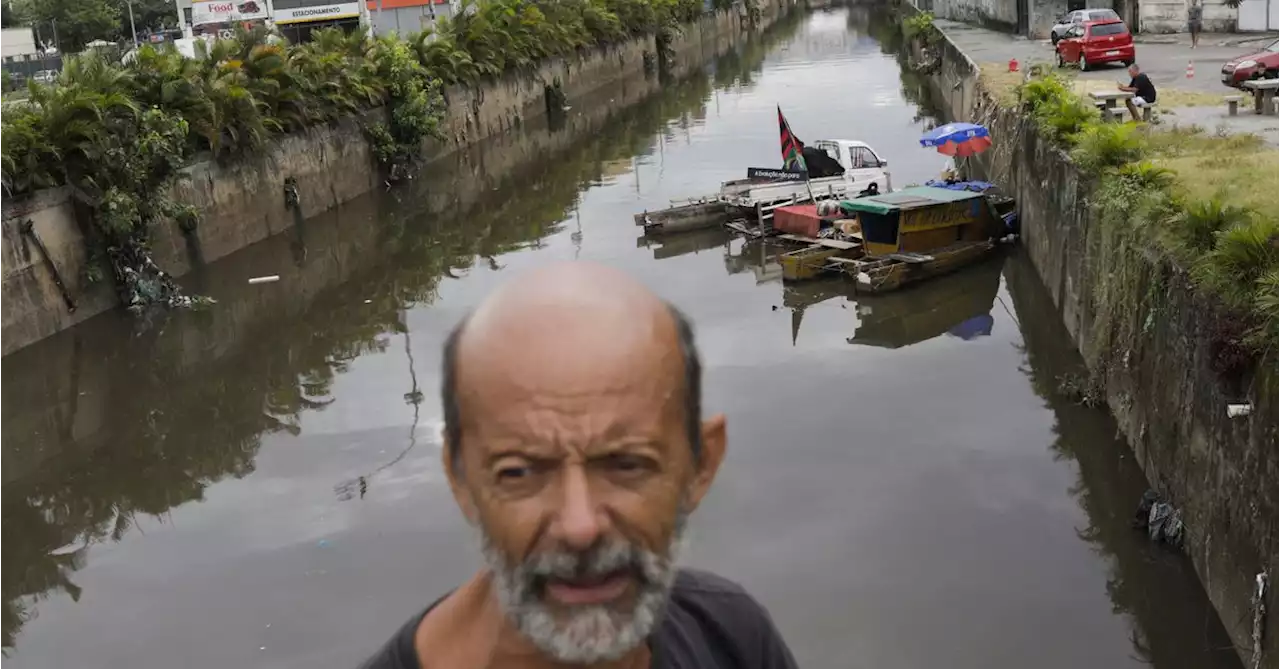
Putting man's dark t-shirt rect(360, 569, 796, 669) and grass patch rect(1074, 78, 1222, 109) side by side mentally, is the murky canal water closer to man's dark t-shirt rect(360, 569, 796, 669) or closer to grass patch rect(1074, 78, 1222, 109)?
man's dark t-shirt rect(360, 569, 796, 669)

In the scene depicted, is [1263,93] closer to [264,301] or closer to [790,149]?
[790,149]

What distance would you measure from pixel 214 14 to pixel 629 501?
59288 millimetres

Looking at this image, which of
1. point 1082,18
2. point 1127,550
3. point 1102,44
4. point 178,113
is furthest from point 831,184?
point 1127,550

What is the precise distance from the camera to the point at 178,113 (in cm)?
2041

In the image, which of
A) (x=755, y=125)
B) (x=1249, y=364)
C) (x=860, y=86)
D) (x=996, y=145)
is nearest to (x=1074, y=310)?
(x=1249, y=364)

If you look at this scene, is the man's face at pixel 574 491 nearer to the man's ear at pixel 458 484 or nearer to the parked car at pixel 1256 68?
the man's ear at pixel 458 484

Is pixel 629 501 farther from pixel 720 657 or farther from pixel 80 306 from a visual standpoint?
pixel 80 306

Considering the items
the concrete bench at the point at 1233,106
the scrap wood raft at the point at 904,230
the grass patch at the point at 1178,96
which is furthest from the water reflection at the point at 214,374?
the concrete bench at the point at 1233,106

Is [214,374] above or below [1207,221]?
below

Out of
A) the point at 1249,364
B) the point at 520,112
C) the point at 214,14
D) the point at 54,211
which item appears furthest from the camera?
the point at 214,14

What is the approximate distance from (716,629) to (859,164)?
22.2 metres

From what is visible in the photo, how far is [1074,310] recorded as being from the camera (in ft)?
46.6

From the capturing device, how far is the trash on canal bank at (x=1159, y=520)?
361 inches

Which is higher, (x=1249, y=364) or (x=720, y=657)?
(x=720, y=657)
